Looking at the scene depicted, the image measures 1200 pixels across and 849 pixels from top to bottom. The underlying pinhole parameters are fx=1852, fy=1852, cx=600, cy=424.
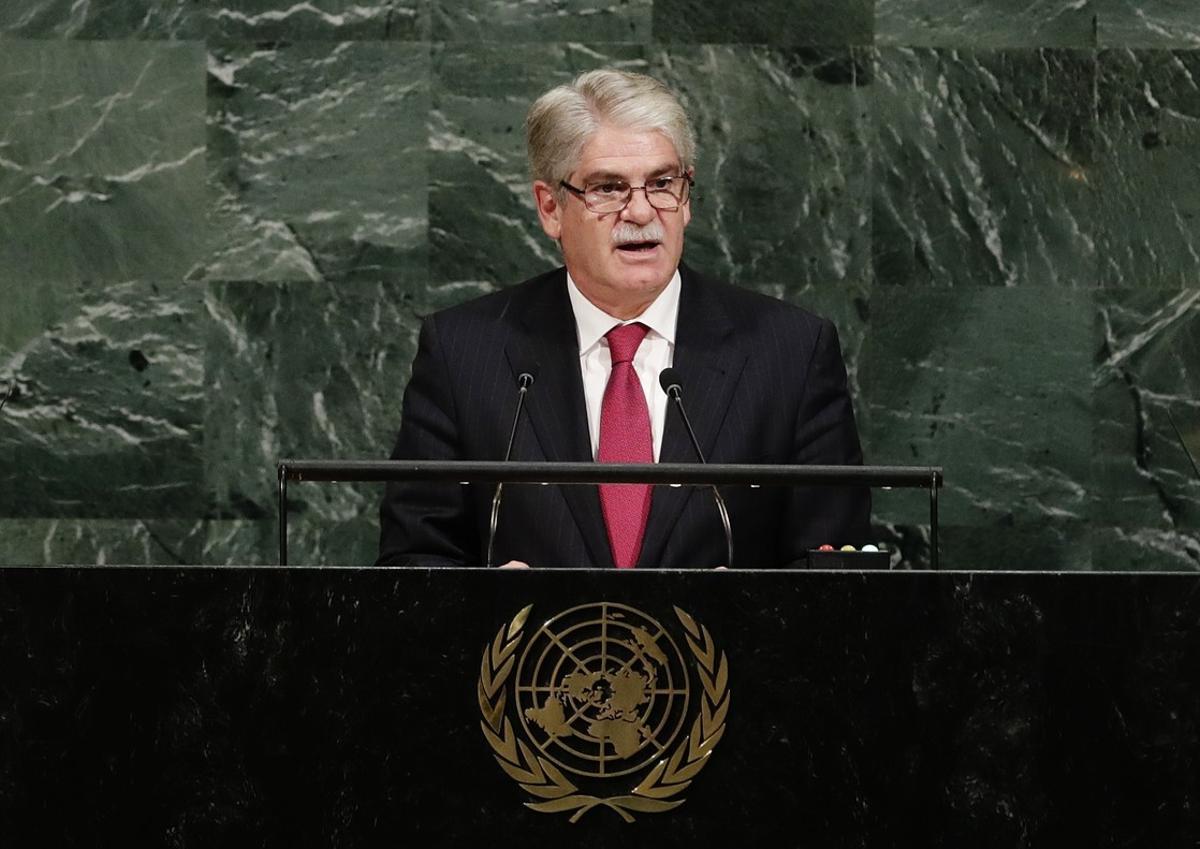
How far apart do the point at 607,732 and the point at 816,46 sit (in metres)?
2.89

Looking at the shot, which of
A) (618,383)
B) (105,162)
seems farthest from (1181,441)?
(105,162)

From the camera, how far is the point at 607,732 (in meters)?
2.26

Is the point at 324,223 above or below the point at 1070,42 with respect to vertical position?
below

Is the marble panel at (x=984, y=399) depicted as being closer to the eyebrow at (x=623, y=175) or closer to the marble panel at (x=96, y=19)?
the eyebrow at (x=623, y=175)

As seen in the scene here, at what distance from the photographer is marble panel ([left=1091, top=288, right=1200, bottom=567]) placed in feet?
15.6

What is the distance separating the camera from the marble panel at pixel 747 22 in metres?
4.75

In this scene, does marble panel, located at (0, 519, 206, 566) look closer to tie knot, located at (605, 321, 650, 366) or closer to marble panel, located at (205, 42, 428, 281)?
marble panel, located at (205, 42, 428, 281)

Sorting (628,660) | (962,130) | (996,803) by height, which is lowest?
(996,803)

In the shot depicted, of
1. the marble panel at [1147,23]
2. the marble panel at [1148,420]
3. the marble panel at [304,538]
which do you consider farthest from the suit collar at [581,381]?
the marble panel at [1147,23]

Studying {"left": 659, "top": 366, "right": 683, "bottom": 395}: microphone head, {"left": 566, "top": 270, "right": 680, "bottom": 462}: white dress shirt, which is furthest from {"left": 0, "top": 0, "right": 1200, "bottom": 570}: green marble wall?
{"left": 659, "top": 366, "right": 683, "bottom": 395}: microphone head

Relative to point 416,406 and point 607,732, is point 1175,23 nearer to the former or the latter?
point 416,406

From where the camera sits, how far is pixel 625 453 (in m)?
3.27

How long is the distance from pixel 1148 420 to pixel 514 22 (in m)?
1.93

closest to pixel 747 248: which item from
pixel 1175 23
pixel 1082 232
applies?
pixel 1082 232
